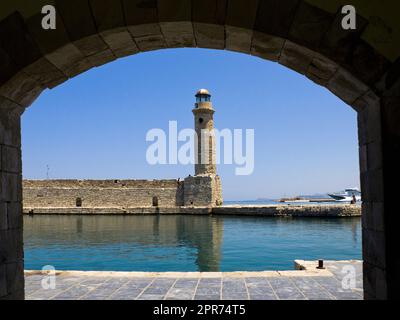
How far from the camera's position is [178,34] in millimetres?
3113

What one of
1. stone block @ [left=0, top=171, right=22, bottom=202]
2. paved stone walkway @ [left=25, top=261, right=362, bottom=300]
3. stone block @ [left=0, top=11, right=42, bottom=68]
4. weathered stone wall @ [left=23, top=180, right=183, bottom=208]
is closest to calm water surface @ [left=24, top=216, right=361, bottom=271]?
paved stone walkway @ [left=25, top=261, right=362, bottom=300]

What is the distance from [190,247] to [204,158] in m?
19.0

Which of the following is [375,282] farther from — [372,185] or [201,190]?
[201,190]

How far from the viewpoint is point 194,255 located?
13383 millimetres

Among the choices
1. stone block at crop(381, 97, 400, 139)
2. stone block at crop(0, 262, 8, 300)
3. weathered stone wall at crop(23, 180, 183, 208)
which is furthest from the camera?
weathered stone wall at crop(23, 180, 183, 208)

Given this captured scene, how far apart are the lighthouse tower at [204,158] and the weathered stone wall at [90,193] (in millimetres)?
4365

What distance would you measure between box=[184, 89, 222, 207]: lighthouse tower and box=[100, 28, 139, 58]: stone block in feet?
98.9

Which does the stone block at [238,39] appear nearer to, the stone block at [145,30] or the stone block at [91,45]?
the stone block at [145,30]

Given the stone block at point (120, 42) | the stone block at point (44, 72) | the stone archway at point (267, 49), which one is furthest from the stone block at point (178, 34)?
the stone block at point (44, 72)

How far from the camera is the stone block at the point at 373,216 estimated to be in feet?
8.90

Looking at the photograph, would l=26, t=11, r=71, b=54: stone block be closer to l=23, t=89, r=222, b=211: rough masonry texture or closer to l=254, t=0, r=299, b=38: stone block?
l=254, t=0, r=299, b=38: stone block

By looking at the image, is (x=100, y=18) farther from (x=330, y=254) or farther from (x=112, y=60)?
(x=330, y=254)

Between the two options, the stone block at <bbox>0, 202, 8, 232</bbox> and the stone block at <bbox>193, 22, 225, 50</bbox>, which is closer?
the stone block at <bbox>193, 22, 225, 50</bbox>

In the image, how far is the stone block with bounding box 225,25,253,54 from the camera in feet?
9.45
